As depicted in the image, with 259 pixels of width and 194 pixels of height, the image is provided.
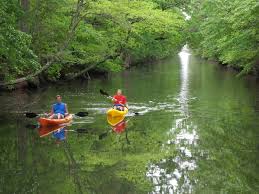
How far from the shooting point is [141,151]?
16.2 m

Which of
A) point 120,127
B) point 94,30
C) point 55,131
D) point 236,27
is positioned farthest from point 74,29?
point 236,27

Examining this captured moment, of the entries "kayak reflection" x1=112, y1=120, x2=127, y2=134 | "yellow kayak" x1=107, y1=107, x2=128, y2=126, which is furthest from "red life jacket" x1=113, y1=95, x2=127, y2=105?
"kayak reflection" x1=112, y1=120, x2=127, y2=134

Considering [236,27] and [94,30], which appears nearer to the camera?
[236,27]

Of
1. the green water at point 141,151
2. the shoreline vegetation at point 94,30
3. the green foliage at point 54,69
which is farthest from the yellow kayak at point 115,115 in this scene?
the green foliage at point 54,69

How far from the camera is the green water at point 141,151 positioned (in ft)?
41.0

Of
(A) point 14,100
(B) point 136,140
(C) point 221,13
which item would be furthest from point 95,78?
(B) point 136,140

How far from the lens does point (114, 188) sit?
1211 cm

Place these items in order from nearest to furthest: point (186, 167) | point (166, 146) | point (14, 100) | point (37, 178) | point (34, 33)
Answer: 1. point (37, 178)
2. point (186, 167)
3. point (166, 146)
4. point (14, 100)
5. point (34, 33)

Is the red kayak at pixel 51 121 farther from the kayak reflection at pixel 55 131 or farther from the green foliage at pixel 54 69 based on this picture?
the green foliage at pixel 54 69

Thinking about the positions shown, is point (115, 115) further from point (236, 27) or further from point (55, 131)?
point (236, 27)

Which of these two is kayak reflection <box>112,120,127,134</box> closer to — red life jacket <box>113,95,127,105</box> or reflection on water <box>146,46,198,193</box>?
reflection on water <box>146,46,198,193</box>

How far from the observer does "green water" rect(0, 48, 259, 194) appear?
41.0 ft

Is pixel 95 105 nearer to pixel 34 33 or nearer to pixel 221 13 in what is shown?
pixel 34 33

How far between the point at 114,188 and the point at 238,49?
92.4 ft
